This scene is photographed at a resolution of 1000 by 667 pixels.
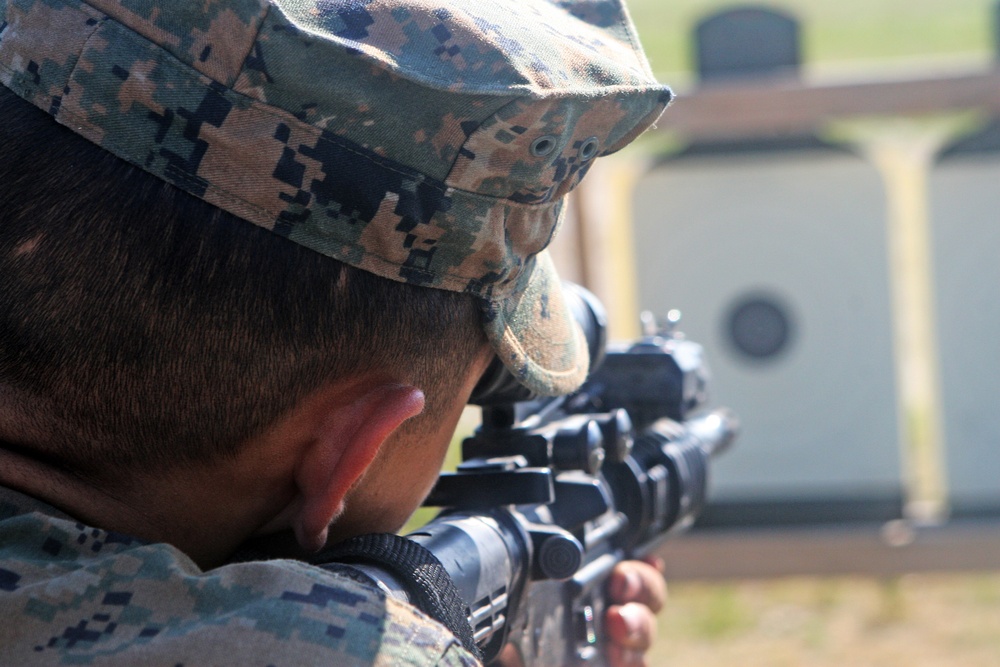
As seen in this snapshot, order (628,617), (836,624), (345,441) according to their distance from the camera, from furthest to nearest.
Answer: (836,624), (628,617), (345,441)

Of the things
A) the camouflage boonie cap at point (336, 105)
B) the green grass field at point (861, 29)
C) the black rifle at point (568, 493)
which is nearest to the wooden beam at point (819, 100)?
the black rifle at point (568, 493)

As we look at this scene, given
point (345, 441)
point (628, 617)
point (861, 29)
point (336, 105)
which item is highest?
point (861, 29)

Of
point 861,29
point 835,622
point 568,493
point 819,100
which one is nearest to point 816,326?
point 819,100

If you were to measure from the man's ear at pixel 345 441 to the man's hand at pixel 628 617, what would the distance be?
2.62 feet

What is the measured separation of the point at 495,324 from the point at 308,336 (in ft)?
0.57

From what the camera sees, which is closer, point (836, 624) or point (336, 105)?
point (336, 105)

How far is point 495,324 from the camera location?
3.23 feet

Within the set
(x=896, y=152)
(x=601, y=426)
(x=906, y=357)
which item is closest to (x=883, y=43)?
(x=896, y=152)

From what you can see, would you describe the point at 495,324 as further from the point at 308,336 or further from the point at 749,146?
the point at 749,146

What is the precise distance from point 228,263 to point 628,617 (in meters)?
1.00

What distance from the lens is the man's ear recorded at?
91 cm

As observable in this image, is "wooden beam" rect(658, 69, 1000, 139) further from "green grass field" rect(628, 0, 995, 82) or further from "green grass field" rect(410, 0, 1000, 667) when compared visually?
"green grass field" rect(628, 0, 995, 82)

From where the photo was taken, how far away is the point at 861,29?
1559cm

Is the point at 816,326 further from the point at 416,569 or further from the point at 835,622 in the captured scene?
the point at 416,569
